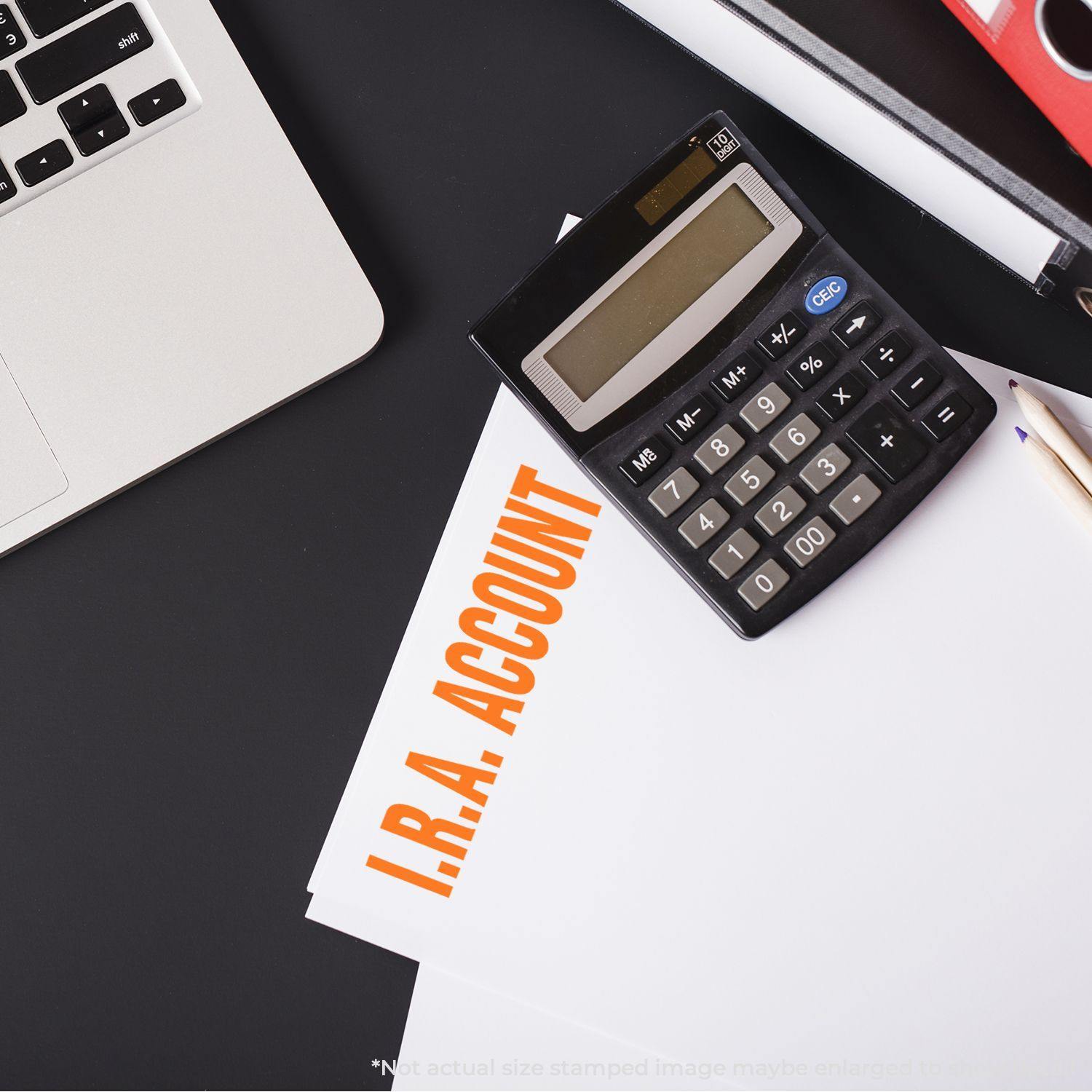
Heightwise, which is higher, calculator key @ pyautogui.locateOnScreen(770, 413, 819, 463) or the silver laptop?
the silver laptop

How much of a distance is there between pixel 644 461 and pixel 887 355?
103mm

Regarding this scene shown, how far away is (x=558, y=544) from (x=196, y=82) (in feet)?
0.78

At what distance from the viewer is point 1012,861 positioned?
0.43m

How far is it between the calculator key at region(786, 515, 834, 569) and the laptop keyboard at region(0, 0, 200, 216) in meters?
0.30

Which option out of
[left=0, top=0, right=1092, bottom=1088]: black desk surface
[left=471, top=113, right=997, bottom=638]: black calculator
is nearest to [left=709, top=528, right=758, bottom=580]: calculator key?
A: [left=471, top=113, right=997, bottom=638]: black calculator

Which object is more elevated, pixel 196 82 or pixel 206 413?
pixel 196 82

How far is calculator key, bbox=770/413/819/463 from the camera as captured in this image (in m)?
0.42

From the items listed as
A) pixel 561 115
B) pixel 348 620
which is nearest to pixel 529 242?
pixel 561 115

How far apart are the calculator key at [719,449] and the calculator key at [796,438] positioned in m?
0.01

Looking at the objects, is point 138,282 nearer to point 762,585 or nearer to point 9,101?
point 9,101

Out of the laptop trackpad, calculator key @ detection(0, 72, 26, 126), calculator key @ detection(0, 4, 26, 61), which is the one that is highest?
calculator key @ detection(0, 4, 26, 61)

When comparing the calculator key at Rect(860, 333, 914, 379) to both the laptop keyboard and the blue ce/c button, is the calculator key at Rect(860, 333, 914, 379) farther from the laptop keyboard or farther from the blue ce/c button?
the laptop keyboard

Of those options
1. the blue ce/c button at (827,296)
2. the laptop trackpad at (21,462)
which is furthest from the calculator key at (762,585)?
the laptop trackpad at (21,462)

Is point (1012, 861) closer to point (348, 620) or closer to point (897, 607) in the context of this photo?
point (897, 607)
